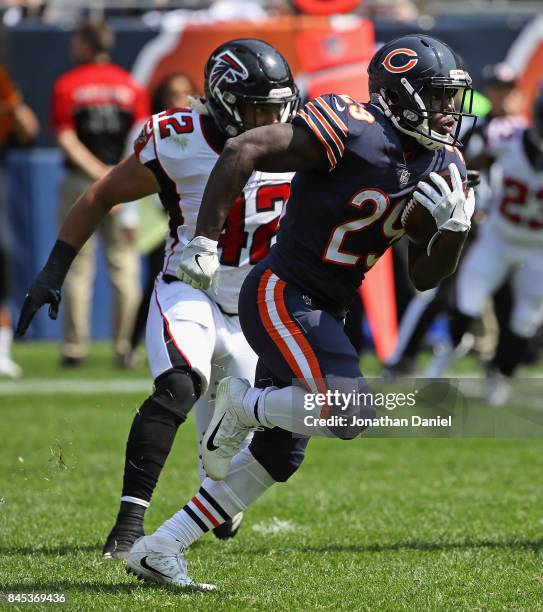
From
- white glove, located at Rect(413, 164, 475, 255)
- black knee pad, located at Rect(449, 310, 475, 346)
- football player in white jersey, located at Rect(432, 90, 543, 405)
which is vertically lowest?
black knee pad, located at Rect(449, 310, 475, 346)

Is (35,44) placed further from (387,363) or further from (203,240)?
(203,240)

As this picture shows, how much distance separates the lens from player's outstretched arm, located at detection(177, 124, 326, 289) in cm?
303

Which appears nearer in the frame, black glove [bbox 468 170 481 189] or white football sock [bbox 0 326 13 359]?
black glove [bbox 468 170 481 189]

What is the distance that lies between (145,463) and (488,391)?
150 inches

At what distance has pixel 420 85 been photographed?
10.5 ft

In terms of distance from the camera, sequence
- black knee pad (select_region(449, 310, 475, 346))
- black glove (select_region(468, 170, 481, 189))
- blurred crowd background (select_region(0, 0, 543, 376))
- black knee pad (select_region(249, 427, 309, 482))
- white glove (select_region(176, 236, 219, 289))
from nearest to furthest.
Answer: white glove (select_region(176, 236, 219, 289))
black knee pad (select_region(249, 427, 309, 482))
black glove (select_region(468, 170, 481, 189))
black knee pad (select_region(449, 310, 475, 346))
blurred crowd background (select_region(0, 0, 543, 376))

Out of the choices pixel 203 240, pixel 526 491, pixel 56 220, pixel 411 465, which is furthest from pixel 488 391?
pixel 203 240

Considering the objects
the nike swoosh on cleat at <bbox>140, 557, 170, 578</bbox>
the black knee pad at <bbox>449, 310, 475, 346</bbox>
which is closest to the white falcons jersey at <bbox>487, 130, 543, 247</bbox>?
the black knee pad at <bbox>449, 310, 475, 346</bbox>

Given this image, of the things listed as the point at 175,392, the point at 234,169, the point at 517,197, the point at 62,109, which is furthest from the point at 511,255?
the point at 234,169

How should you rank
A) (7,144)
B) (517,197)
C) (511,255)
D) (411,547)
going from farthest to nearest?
(7,144) → (511,255) → (517,197) → (411,547)

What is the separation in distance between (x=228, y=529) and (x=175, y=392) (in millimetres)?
665

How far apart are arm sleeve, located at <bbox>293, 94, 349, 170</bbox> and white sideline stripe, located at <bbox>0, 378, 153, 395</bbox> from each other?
168 inches

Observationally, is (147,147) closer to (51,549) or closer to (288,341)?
(288,341)

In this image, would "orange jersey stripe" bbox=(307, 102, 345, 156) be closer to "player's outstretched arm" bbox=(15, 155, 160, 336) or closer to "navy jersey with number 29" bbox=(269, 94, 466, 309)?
"navy jersey with number 29" bbox=(269, 94, 466, 309)
